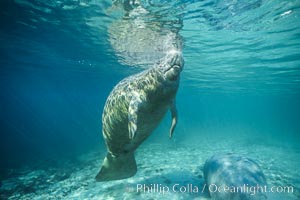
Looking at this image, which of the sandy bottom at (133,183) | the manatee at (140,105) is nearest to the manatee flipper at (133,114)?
the manatee at (140,105)

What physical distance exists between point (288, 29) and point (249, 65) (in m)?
9.20

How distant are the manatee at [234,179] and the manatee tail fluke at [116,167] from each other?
321 cm

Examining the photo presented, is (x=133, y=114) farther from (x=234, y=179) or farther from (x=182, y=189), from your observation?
(x=182, y=189)

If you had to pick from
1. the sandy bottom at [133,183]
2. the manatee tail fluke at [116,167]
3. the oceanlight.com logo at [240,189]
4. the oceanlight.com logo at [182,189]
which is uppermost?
the manatee tail fluke at [116,167]

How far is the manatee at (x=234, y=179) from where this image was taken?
7312 mm

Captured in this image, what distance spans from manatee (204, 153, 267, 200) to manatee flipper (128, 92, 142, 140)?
4394 millimetres

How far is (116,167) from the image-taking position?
8164 millimetres

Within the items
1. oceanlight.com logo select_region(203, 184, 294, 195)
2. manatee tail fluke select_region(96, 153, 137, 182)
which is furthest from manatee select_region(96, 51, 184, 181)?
oceanlight.com logo select_region(203, 184, 294, 195)

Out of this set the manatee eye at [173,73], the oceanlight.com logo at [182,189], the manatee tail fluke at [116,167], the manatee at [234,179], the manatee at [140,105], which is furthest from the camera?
the oceanlight.com logo at [182,189]

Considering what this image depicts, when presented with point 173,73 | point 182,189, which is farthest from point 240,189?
point 173,73

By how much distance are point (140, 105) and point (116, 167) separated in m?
3.61

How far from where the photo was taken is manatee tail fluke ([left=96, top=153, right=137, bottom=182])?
799cm

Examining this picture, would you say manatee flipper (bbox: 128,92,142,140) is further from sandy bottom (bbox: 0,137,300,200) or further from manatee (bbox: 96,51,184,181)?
sandy bottom (bbox: 0,137,300,200)

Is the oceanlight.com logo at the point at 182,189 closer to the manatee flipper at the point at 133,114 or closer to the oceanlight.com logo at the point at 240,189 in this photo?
the oceanlight.com logo at the point at 240,189
